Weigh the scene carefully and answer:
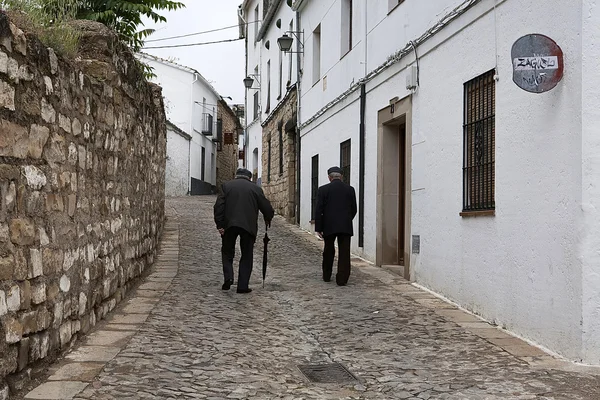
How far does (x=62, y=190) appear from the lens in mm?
4633

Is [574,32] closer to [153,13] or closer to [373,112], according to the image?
[373,112]

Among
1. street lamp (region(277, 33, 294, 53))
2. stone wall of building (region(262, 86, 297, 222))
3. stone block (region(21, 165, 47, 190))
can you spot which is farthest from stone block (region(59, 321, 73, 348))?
stone wall of building (region(262, 86, 297, 222))

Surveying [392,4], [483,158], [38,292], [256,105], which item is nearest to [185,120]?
[256,105]

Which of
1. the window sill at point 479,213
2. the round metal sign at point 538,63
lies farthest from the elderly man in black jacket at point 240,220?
the round metal sign at point 538,63

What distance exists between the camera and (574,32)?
4.88m

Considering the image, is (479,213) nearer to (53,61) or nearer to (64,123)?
(64,123)

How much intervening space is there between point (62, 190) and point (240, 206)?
336cm

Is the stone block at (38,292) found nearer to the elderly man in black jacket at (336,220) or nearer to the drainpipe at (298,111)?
the elderly man in black jacket at (336,220)

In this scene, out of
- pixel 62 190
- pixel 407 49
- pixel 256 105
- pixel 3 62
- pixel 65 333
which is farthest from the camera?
pixel 256 105

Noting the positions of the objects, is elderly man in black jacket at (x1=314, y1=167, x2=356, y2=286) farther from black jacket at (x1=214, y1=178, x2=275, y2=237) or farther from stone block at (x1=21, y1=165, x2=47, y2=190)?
stone block at (x1=21, y1=165, x2=47, y2=190)

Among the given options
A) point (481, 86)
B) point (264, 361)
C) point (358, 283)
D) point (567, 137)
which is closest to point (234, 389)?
point (264, 361)

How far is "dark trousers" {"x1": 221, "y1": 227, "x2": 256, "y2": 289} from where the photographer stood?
A: 25.3 feet

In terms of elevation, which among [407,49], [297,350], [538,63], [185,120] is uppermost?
[185,120]

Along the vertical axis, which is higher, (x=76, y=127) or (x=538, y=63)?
(x=538, y=63)
